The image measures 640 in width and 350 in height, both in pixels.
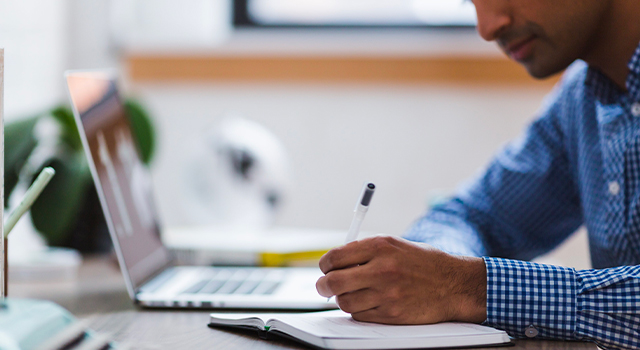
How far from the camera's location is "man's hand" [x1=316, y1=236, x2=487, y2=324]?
625 mm

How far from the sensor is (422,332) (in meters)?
0.58

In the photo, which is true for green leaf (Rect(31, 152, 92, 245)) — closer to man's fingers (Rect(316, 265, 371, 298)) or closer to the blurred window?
man's fingers (Rect(316, 265, 371, 298))

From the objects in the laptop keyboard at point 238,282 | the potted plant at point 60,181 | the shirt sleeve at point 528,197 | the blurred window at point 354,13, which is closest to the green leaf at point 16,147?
the potted plant at point 60,181

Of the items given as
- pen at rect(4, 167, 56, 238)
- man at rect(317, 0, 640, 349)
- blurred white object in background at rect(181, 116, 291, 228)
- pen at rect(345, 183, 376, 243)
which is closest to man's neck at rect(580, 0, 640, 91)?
man at rect(317, 0, 640, 349)

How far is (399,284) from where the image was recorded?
0.63 metres

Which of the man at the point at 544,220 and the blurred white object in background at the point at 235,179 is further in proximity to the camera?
the blurred white object in background at the point at 235,179

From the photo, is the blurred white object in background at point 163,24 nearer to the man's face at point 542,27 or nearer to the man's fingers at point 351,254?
the man's face at point 542,27

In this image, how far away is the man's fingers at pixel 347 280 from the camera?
0.63m

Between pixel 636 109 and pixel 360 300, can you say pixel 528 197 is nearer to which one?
pixel 636 109

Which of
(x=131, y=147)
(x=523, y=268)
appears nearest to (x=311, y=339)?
(x=523, y=268)

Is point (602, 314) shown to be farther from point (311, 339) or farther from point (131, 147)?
point (131, 147)

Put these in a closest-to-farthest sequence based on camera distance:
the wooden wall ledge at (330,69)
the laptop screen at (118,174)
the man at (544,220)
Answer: the man at (544,220)
the laptop screen at (118,174)
the wooden wall ledge at (330,69)

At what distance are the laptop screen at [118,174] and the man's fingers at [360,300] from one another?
283 mm

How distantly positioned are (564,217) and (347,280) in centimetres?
71
